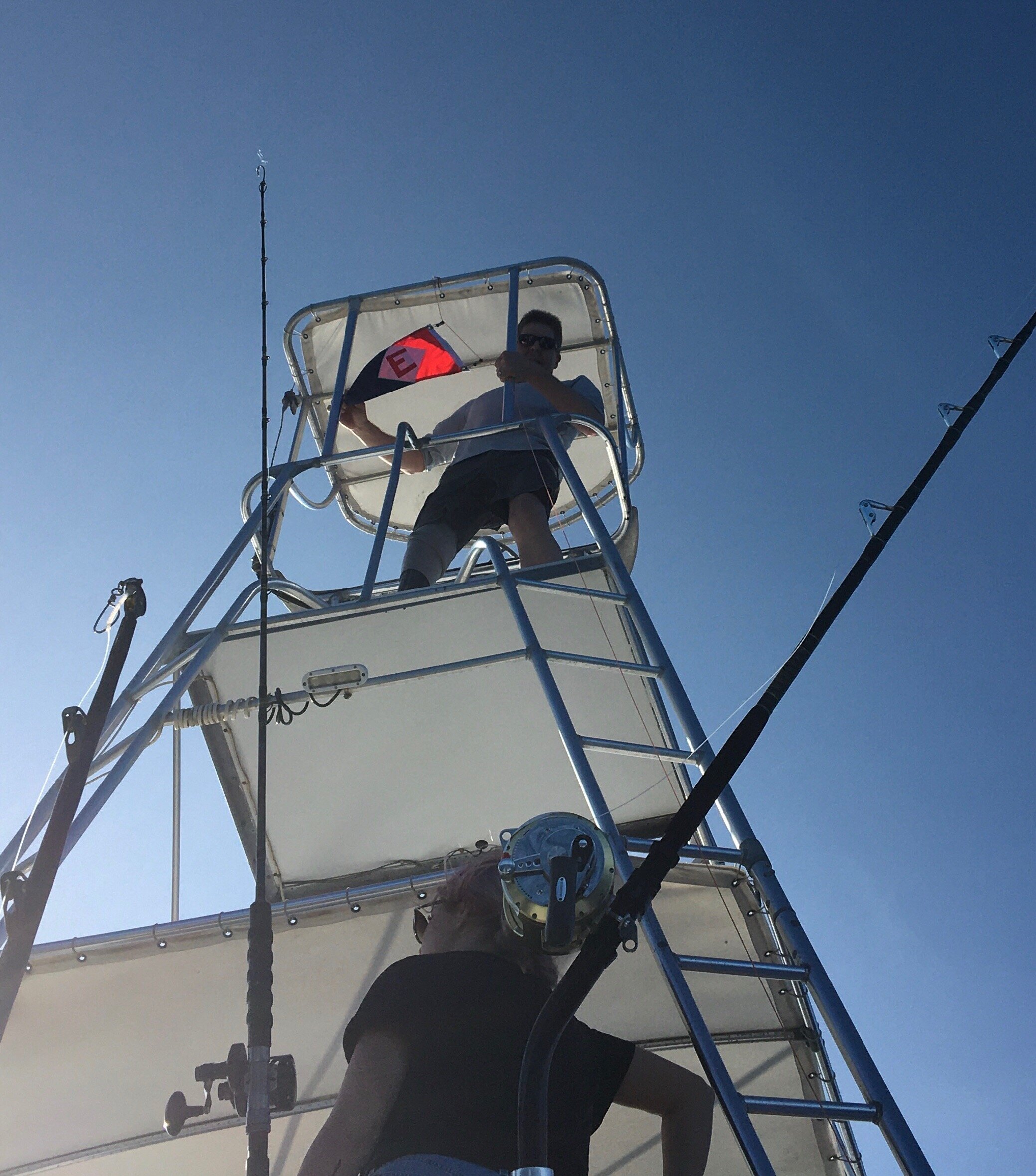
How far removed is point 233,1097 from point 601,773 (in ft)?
8.23

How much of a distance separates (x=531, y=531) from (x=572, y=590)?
68 cm

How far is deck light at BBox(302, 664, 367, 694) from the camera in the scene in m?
3.46

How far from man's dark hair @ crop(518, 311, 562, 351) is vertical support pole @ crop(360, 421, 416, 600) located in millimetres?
855

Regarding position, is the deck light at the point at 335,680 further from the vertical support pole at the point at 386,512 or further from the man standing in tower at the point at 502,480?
the man standing in tower at the point at 502,480

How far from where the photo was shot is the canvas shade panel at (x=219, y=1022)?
11.2 feet

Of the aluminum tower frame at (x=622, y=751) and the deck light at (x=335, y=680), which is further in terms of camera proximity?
the deck light at (x=335, y=680)

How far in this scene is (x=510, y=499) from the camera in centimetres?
430

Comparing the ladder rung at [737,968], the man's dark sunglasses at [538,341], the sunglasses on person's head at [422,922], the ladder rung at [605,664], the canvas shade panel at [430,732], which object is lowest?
the ladder rung at [737,968]

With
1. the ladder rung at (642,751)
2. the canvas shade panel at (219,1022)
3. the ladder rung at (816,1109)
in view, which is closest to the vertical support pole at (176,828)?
the canvas shade panel at (219,1022)

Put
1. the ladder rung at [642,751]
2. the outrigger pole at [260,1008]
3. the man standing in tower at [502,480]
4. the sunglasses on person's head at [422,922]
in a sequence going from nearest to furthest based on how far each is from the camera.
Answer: the outrigger pole at [260,1008]
the sunglasses on person's head at [422,922]
the ladder rung at [642,751]
the man standing in tower at [502,480]

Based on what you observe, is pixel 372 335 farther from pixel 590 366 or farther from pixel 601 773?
pixel 601 773

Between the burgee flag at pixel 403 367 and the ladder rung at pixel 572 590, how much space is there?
157cm

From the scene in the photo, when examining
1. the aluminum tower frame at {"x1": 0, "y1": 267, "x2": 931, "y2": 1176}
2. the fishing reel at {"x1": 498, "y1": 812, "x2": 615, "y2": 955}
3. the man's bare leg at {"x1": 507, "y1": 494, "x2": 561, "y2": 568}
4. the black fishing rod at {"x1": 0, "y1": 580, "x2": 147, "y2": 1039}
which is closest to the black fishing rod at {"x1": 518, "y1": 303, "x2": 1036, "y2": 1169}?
the fishing reel at {"x1": 498, "y1": 812, "x2": 615, "y2": 955}

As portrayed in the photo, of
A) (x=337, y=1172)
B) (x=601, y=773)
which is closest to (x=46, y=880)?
(x=337, y=1172)
